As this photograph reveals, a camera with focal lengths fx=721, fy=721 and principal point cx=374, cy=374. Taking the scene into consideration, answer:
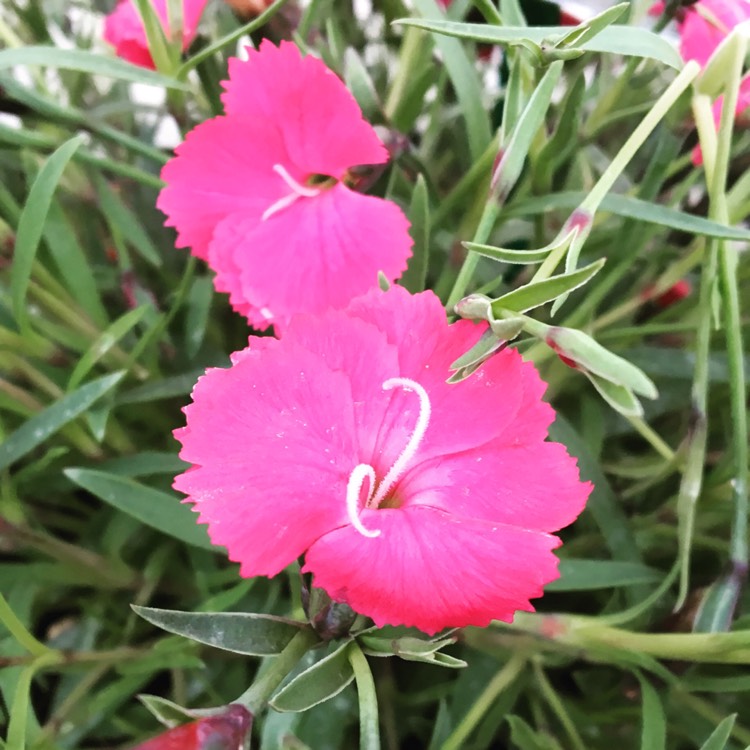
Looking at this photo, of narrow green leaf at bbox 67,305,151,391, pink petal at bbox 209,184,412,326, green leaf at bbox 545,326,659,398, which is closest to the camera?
green leaf at bbox 545,326,659,398

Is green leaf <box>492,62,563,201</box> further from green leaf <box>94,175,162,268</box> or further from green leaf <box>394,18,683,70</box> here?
green leaf <box>94,175,162,268</box>

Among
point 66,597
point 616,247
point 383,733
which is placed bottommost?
point 383,733

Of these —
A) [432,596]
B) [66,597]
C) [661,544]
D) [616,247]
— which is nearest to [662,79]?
[616,247]

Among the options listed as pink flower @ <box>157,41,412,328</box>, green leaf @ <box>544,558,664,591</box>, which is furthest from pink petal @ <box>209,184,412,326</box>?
green leaf @ <box>544,558,664,591</box>

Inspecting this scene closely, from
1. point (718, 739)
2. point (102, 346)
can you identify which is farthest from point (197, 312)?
point (718, 739)

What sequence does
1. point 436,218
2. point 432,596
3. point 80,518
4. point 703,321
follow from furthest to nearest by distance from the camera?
point 80,518 < point 436,218 < point 703,321 < point 432,596

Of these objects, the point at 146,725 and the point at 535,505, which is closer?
the point at 535,505

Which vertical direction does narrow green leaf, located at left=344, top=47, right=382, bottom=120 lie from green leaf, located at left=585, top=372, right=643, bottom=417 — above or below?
above

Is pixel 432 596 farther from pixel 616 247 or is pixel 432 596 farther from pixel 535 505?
pixel 616 247
